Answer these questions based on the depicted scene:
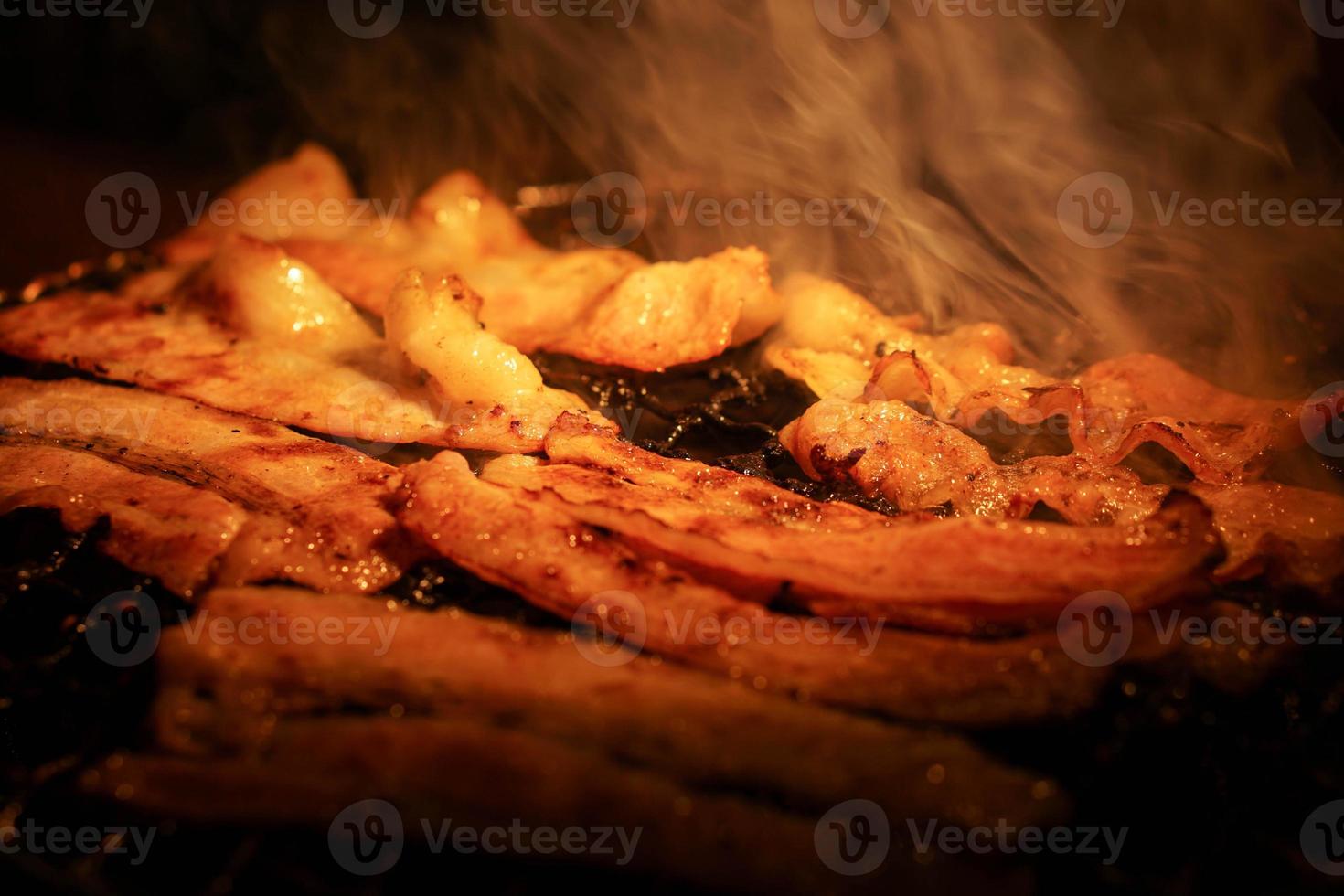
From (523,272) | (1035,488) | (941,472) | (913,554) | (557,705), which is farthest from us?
(523,272)

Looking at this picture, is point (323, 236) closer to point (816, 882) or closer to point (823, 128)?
point (823, 128)

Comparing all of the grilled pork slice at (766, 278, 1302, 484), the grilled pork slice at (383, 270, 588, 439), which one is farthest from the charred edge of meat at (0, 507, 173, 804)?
the grilled pork slice at (766, 278, 1302, 484)

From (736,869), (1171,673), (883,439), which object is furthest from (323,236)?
(1171,673)

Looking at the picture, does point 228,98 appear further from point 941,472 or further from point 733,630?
point 733,630

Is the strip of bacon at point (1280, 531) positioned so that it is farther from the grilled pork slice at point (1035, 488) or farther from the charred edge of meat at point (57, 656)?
the charred edge of meat at point (57, 656)

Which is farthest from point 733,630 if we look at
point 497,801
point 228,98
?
point 228,98

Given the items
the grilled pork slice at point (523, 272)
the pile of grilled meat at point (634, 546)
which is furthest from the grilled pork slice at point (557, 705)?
the grilled pork slice at point (523, 272)
